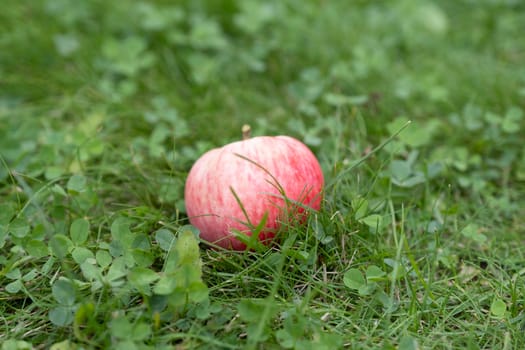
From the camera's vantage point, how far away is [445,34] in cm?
360

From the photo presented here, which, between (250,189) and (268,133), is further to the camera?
(268,133)

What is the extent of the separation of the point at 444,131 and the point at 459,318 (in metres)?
1.18

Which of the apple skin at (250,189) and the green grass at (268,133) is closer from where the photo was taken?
the green grass at (268,133)

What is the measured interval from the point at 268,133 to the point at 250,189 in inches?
30.3

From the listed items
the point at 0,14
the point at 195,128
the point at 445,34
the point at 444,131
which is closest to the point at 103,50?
the point at 0,14

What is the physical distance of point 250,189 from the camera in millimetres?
1804

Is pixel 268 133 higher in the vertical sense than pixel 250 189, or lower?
lower

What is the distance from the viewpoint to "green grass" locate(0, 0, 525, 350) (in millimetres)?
1593

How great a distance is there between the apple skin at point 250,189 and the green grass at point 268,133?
2.9 inches

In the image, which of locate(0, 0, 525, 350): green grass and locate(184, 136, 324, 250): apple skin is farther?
locate(184, 136, 324, 250): apple skin

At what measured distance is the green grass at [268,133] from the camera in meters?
1.59

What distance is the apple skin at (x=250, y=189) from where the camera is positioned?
181 cm

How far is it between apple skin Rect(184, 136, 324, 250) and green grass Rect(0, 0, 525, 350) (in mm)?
73

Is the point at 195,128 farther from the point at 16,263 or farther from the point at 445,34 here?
the point at 445,34
